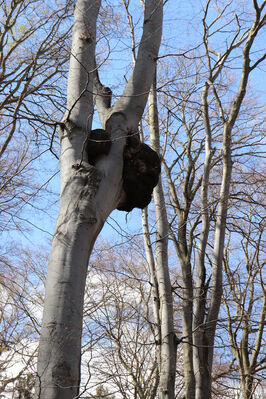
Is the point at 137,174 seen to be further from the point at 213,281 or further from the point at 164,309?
the point at 213,281

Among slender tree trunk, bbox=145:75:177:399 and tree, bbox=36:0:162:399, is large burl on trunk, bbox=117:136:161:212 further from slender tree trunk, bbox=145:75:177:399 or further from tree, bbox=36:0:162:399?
slender tree trunk, bbox=145:75:177:399

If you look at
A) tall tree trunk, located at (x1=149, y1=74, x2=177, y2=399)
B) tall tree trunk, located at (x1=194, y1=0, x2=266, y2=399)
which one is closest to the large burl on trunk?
tall tree trunk, located at (x1=149, y1=74, x2=177, y2=399)

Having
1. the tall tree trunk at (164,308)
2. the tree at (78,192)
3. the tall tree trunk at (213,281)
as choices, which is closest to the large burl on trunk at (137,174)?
the tree at (78,192)

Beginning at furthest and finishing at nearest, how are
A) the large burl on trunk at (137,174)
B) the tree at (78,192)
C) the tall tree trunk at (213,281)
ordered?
1. the tall tree trunk at (213,281)
2. the large burl on trunk at (137,174)
3. the tree at (78,192)

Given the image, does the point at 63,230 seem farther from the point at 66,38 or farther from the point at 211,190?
the point at 211,190

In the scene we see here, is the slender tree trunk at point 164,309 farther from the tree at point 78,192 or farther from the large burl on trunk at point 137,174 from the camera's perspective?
the large burl on trunk at point 137,174

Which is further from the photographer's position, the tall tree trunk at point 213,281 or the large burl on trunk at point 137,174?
the tall tree trunk at point 213,281

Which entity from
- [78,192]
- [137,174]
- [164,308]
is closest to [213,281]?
[164,308]

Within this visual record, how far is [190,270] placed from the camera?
6.88 meters

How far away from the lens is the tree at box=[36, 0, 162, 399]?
194 centimetres

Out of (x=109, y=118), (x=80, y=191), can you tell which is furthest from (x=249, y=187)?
(x=80, y=191)

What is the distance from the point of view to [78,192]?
7.77 feet

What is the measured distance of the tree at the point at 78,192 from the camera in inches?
76.5

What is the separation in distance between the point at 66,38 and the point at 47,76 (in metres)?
0.59
